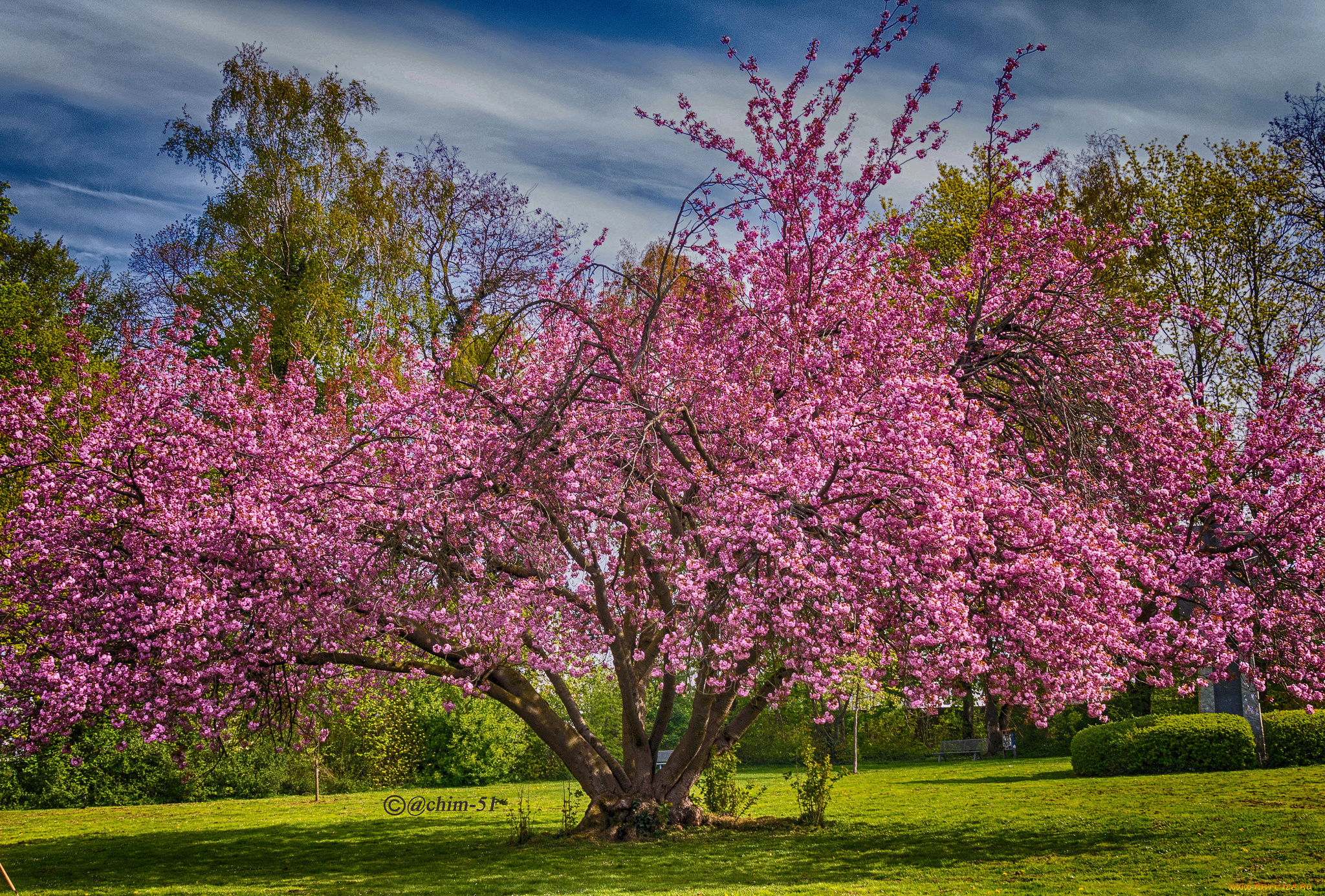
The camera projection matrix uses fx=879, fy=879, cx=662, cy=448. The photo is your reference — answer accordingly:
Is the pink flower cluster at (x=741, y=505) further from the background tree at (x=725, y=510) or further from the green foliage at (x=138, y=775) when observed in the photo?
the green foliage at (x=138, y=775)

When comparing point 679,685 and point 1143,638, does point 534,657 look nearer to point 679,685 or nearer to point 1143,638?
point 679,685

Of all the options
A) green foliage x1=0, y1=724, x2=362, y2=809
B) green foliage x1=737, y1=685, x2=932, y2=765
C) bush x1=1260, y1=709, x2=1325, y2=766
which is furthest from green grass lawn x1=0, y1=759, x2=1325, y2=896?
green foliage x1=737, y1=685, x2=932, y2=765

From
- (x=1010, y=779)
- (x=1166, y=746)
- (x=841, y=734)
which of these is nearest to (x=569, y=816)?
(x=1010, y=779)

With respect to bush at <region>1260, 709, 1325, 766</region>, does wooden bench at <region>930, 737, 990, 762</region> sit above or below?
below

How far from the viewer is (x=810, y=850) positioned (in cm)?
1107

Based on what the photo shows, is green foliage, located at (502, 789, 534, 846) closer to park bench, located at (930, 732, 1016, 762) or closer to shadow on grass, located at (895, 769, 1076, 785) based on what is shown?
shadow on grass, located at (895, 769, 1076, 785)

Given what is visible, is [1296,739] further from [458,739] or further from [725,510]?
[458,739]

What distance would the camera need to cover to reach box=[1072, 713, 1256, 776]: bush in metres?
16.4

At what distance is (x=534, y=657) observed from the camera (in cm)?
1044

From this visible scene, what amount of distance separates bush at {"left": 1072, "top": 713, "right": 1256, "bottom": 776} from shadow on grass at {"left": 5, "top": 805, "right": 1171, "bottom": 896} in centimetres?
689

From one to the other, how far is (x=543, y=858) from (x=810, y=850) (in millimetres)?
3381

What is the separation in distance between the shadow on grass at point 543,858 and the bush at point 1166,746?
271 inches

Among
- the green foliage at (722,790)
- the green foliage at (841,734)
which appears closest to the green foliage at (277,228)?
the green foliage at (722,790)

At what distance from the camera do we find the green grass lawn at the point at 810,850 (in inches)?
344
